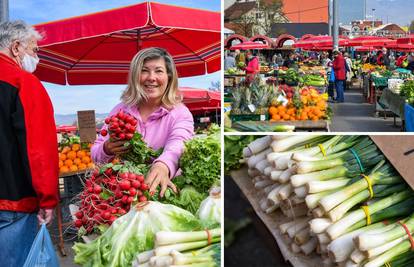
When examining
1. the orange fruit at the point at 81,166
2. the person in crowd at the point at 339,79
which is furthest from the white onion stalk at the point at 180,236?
the person in crowd at the point at 339,79

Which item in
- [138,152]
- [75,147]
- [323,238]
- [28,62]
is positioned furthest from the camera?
[75,147]

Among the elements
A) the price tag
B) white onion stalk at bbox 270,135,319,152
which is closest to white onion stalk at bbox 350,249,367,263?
white onion stalk at bbox 270,135,319,152

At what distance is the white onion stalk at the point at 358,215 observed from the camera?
1.78m

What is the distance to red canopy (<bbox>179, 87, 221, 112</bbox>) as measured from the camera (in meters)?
7.72

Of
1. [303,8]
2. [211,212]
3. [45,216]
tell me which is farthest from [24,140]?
[303,8]

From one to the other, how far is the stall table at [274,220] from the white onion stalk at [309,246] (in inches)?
0.8

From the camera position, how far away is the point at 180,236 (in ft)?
6.70

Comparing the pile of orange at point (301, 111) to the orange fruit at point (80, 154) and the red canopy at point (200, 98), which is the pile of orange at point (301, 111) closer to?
the red canopy at point (200, 98)

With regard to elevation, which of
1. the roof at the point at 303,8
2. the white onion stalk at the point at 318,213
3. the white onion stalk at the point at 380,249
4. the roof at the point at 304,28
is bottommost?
the white onion stalk at the point at 380,249

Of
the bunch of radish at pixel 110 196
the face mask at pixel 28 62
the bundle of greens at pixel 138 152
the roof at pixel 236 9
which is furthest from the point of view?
the roof at pixel 236 9

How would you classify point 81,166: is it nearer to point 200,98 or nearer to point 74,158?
point 74,158

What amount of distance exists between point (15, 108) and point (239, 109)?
3996mm

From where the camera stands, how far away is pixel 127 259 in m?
2.12

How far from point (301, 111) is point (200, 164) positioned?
14.1 feet
